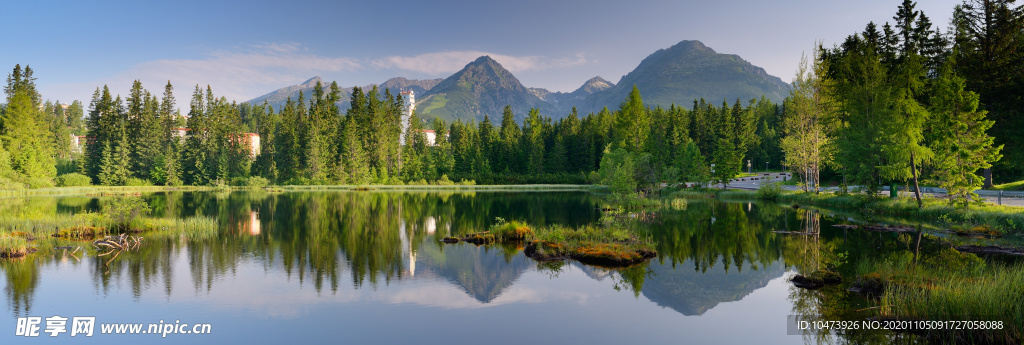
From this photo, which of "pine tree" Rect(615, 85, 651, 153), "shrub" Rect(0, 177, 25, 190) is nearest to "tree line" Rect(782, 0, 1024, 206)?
"pine tree" Rect(615, 85, 651, 153)

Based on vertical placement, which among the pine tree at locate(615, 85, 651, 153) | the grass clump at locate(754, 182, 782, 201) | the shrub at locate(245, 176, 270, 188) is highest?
the pine tree at locate(615, 85, 651, 153)

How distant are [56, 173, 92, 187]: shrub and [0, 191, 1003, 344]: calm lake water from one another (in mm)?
69346

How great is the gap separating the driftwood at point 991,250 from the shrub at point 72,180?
100661mm

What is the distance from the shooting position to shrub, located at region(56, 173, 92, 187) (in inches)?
2837

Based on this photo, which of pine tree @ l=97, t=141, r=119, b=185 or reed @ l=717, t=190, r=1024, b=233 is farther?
pine tree @ l=97, t=141, r=119, b=185

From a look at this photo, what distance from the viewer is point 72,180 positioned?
72.7 m

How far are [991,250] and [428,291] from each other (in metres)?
22.4

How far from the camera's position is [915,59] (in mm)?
37344

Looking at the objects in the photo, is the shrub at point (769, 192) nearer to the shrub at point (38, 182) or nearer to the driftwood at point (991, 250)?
the driftwood at point (991, 250)

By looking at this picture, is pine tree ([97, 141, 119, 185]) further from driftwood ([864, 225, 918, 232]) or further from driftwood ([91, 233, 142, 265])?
driftwood ([864, 225, 918, 232])

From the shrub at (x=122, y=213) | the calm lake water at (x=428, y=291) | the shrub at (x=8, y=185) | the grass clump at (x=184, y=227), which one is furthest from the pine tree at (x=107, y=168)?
the calm lake water at (x=428, y=291)

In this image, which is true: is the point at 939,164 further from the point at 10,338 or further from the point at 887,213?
the point at 10,338

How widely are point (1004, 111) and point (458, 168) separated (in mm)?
79649

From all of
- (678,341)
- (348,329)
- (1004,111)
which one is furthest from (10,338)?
(1004,111)
